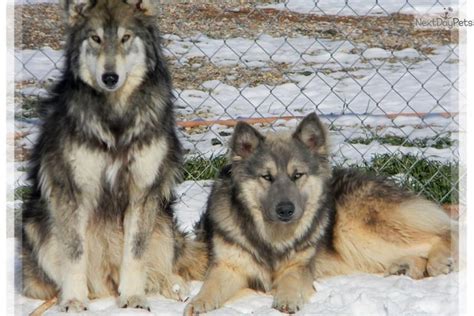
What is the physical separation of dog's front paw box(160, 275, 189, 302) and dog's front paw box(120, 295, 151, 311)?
0.80 ft

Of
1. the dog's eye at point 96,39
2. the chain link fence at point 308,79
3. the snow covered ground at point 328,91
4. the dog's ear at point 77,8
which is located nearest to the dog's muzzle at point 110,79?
the dog's eye at point 96,39

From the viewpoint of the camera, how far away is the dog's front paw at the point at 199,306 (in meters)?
4.14

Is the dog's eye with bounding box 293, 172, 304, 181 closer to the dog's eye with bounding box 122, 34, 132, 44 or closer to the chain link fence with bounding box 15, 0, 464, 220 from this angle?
the chain link fence with bounding box 15, 0, 464, 220

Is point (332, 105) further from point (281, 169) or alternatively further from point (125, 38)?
point (125, 38)

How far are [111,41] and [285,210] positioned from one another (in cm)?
135

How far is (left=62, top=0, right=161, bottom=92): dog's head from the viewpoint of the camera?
399cm

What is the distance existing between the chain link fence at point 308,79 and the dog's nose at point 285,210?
0.70m

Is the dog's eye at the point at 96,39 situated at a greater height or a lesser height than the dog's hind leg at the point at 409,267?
greater

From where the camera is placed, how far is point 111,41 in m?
4.00

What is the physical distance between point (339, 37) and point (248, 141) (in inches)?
220

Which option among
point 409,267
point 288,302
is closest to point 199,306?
point 288,302

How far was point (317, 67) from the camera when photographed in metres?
9.03

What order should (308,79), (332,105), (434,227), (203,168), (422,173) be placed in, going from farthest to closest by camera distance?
(308,79), (332,105), (203,168), (422,173), (434,227)

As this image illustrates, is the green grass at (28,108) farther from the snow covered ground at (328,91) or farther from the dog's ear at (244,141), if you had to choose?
the dog's ear at (244,141)
